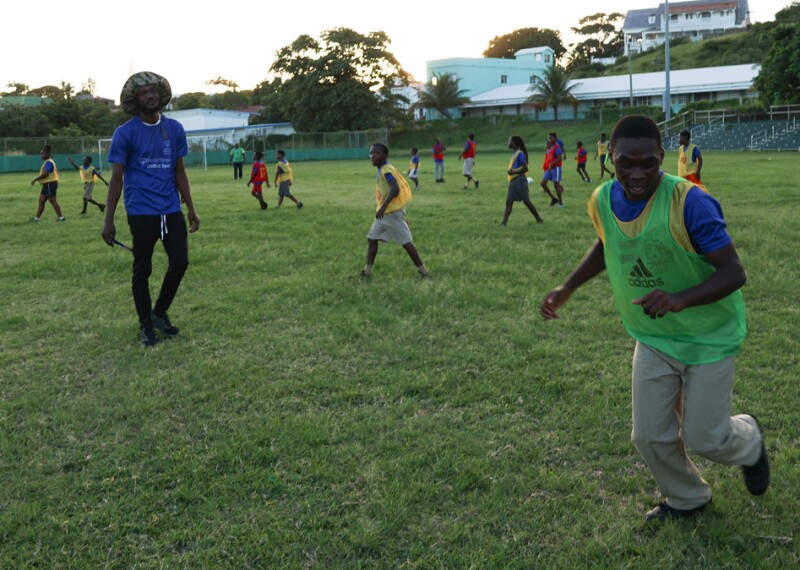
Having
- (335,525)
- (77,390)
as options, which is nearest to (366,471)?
(335,525)

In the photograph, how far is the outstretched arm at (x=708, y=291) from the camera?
8.96 feet

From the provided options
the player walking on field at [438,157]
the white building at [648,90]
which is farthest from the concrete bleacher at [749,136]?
the player walking on field at [438,157]

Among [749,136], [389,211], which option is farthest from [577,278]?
[749,136]

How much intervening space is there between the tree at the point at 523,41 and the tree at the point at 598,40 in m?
4.45

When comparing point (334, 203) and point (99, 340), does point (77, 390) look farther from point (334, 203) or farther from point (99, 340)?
point (334, 203)

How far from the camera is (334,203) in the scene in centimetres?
1788

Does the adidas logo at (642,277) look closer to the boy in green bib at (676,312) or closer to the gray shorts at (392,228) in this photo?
the boy in green bib at (676,312)

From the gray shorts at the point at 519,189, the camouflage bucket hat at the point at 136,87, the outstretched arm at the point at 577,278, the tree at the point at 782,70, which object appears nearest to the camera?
the outstretched arm at the point at 577,278

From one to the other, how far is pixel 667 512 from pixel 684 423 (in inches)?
18.2

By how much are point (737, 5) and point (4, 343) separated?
126551 mm

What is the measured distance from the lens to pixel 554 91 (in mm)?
68000

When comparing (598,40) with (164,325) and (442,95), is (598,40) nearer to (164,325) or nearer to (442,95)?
(442,95)

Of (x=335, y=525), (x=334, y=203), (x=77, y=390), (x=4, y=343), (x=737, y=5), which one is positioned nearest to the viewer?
(x=335, y=525)

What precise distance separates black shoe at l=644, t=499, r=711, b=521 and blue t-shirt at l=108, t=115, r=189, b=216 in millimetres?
4363
